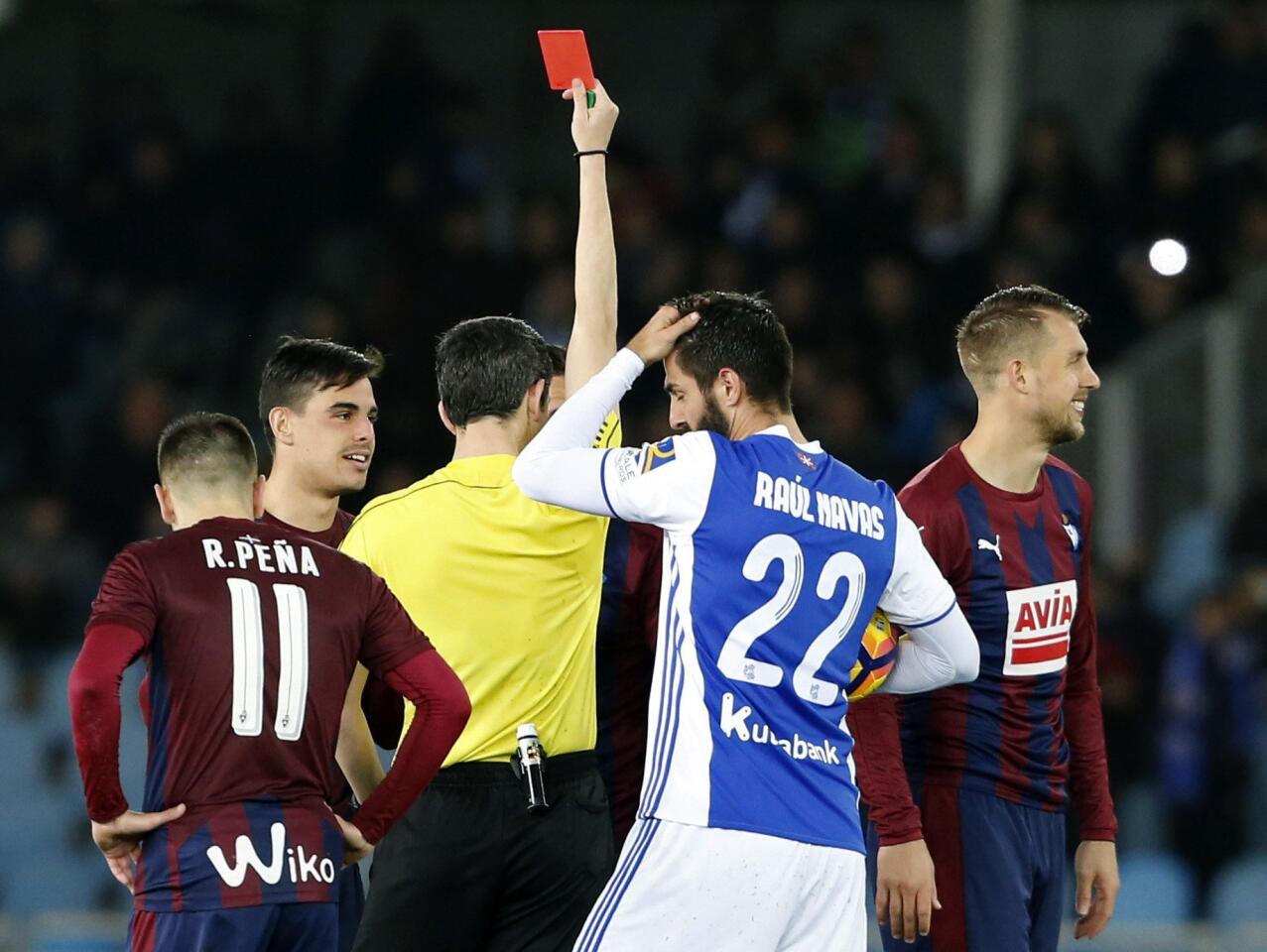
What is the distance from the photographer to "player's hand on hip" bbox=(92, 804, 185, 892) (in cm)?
427

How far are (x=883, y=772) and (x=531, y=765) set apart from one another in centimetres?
85

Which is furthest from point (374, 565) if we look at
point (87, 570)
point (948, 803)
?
point (87, 570)

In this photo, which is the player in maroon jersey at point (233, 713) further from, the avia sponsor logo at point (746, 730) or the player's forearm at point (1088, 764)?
the player's forearm at point (1088, 764)

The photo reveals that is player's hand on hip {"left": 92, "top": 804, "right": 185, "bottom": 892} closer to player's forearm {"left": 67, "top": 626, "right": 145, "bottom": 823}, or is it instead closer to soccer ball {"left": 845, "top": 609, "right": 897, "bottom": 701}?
player's forearm {"left": 67, "top": 626, "right": 145, "bottom": 823}

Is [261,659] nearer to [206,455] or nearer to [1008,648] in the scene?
[206,455]

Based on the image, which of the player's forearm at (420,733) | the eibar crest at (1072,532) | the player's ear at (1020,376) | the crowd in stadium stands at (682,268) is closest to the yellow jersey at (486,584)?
the player's forearm at (420,733)

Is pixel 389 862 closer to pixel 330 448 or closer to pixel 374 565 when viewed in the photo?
pixel 374 565

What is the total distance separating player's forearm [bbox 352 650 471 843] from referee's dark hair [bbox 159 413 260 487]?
1.88ft

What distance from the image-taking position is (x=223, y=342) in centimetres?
1230

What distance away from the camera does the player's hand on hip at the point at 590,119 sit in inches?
195

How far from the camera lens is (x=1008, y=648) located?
5066 millimetres

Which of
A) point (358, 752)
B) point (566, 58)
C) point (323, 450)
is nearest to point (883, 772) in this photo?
point (358, 752)

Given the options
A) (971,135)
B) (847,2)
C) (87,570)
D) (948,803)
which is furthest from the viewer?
(847,2)

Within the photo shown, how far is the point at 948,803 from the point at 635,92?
9.70 meters
